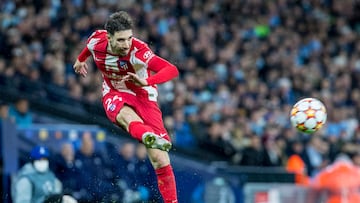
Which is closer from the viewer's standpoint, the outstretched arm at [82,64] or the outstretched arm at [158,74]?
the outstretched arm at [158,74]

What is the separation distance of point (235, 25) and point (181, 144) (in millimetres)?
5411

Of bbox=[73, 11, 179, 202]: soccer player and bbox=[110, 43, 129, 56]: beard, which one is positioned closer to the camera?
A: bbox=[73, 11, 179, 202]: soccer player

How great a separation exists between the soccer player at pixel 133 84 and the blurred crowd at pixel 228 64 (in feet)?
17.5

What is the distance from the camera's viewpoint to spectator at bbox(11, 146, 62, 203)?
11.1 metres

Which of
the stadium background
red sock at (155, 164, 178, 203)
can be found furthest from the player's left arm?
the stadium background

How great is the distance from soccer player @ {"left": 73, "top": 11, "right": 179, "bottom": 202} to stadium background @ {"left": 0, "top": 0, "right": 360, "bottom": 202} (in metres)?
2.67

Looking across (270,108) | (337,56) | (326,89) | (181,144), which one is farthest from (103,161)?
(337,56)

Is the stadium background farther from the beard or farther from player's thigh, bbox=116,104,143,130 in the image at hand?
the beard

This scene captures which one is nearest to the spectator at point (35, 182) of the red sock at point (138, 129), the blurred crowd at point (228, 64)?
the red sock at point (138, 129)

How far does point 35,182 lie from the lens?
1115 cm

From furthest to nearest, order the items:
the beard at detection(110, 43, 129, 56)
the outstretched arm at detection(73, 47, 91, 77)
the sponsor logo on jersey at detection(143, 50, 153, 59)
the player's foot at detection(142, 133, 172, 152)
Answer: the outstretched arm at detection(73, 47, 91, 77)
the sponsor logo on jersey at detection(143, 50, 153, 59)
the beard at detection(110, 43, 129, 56)
the player's foot at detection(142, 133, 172, 152)

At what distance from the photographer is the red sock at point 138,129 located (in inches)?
368

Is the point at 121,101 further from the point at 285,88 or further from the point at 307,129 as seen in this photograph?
the point at 285,88

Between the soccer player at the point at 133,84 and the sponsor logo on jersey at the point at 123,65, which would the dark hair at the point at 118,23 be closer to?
the soccer player at the point at 133,84
